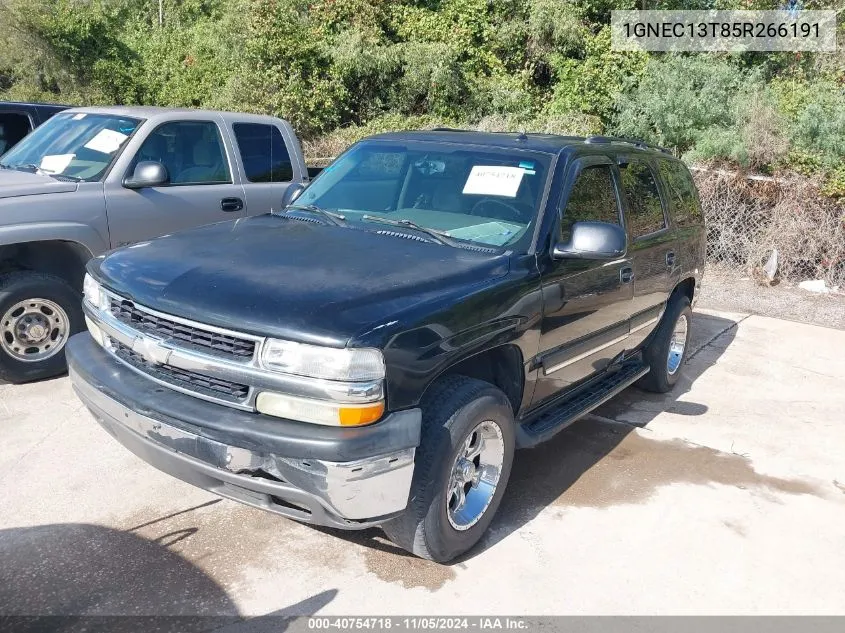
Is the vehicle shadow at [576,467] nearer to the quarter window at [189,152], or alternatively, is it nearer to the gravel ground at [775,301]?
the gravel ground at [775,301]

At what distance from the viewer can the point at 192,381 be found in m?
3.04

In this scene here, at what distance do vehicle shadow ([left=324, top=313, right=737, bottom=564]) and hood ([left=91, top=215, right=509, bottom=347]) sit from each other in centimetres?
128

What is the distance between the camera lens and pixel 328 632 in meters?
2.95

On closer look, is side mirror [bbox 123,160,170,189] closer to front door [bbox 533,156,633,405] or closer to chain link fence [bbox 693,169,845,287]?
front door [bbox 533,156,633,405]

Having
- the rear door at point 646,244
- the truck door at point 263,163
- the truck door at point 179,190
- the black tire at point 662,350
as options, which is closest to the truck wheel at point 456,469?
the rear door at point 646,244

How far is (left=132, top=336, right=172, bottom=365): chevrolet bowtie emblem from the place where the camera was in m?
Result: 3.06

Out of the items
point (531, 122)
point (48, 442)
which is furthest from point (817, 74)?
point (48, 442)

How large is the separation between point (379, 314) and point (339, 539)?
4.28ft

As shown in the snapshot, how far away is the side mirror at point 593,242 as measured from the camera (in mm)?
3719

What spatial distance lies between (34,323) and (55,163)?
1.31 metres

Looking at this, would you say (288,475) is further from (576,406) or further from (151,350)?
(576,406)

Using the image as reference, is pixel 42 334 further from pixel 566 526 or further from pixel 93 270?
pixel 566 526

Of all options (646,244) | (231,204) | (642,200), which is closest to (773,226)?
(642,200)

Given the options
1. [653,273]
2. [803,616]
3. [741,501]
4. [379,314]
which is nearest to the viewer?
[379,314]
